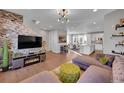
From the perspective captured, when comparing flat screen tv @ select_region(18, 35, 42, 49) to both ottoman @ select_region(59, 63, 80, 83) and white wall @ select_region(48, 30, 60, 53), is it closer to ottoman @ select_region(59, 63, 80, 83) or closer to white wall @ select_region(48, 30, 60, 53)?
ottoman @ select_region(59, 63, 80, 83)

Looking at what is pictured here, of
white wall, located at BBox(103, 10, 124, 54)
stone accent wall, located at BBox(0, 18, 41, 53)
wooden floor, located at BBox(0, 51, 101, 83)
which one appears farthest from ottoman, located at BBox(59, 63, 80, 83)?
stone accent wall, located at BBox(0, 18, 41, 53)

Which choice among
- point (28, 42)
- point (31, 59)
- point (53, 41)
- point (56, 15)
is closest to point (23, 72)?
point (31, 59)

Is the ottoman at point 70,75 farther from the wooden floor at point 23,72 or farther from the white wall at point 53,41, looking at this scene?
the white wall at point 53,41

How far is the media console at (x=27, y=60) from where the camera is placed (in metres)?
3.26

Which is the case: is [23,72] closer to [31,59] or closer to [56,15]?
[31,59]

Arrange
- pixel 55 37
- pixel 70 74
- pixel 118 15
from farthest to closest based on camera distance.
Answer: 1. pixel 55 37
2. pixel 118 15
3. pixel 70 74

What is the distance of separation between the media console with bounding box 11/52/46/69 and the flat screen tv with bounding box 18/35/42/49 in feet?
1.11

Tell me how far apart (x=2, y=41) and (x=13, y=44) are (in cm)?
33

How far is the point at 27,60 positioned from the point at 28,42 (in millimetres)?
621
